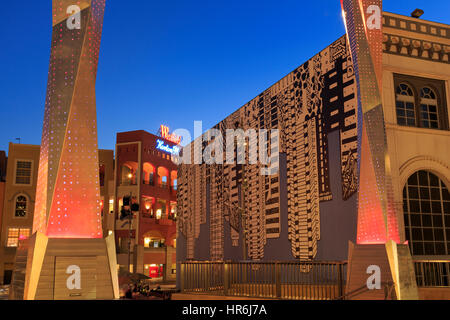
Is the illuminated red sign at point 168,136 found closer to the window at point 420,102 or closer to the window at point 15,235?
the window at point 15,235

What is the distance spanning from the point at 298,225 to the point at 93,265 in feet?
40.7

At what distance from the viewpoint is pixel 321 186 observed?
17.1 m

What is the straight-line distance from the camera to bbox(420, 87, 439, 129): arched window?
1680 cm

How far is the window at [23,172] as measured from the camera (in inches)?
1779

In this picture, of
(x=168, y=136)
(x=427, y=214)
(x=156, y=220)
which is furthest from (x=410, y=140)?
(x=168, y=136)

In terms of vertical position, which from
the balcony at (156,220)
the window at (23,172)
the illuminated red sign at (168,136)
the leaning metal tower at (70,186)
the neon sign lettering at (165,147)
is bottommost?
the leaning metal tower at (70,186)

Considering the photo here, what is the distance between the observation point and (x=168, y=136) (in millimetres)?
57250

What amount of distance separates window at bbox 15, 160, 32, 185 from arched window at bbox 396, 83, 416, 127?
1549 inches

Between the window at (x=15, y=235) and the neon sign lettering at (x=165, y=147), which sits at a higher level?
the neon sign lettering at (x=165, y=147)

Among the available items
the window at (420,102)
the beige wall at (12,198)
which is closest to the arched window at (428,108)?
the window at (420,102)

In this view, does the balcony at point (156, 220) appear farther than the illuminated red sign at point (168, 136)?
No

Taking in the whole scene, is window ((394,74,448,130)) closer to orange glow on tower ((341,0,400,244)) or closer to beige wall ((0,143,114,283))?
orange glow on tower ((341,0,400,244))
